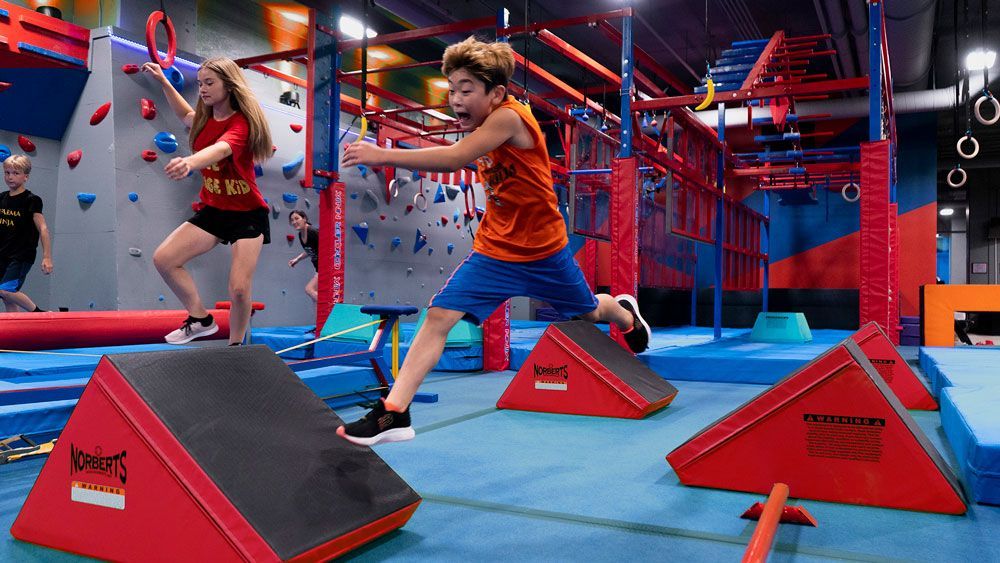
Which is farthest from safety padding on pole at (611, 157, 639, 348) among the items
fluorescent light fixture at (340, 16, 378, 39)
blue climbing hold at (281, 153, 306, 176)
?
fluorescent light fixture at (340, 16, 378, 39)

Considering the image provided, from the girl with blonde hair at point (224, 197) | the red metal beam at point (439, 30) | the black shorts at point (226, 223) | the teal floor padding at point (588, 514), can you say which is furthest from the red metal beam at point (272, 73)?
the teal floor padding at point (588, 514)

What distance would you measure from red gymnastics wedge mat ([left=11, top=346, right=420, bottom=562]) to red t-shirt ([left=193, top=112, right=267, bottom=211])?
1164 mm

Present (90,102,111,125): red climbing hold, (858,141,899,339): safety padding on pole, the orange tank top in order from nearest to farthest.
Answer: the orange tank top, (858,141,899,339): safety padding on pole, (90,102,111,125): red climbing hold

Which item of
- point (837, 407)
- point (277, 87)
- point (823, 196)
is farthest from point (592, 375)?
point (823, 196)

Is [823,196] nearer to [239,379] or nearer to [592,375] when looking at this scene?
[592,375]

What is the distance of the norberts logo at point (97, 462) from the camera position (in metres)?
1.70

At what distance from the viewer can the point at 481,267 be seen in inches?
90.5

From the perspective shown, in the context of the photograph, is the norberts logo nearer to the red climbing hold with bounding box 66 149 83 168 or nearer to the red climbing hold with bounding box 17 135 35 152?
the red climbing hold with bounding box 66 149 83 168

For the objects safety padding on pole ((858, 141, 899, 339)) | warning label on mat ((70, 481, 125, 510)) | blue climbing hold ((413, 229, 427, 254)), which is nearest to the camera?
warning label on mat ((70, 481, 125, 510))

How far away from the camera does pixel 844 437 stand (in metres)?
2.22

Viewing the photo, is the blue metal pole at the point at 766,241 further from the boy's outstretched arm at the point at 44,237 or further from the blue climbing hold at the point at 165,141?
the boy's outstretched arm at the point at 44,237

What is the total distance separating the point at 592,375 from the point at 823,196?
→ 909cm

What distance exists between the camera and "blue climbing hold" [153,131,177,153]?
254 inches

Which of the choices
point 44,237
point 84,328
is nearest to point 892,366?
point 84,328
